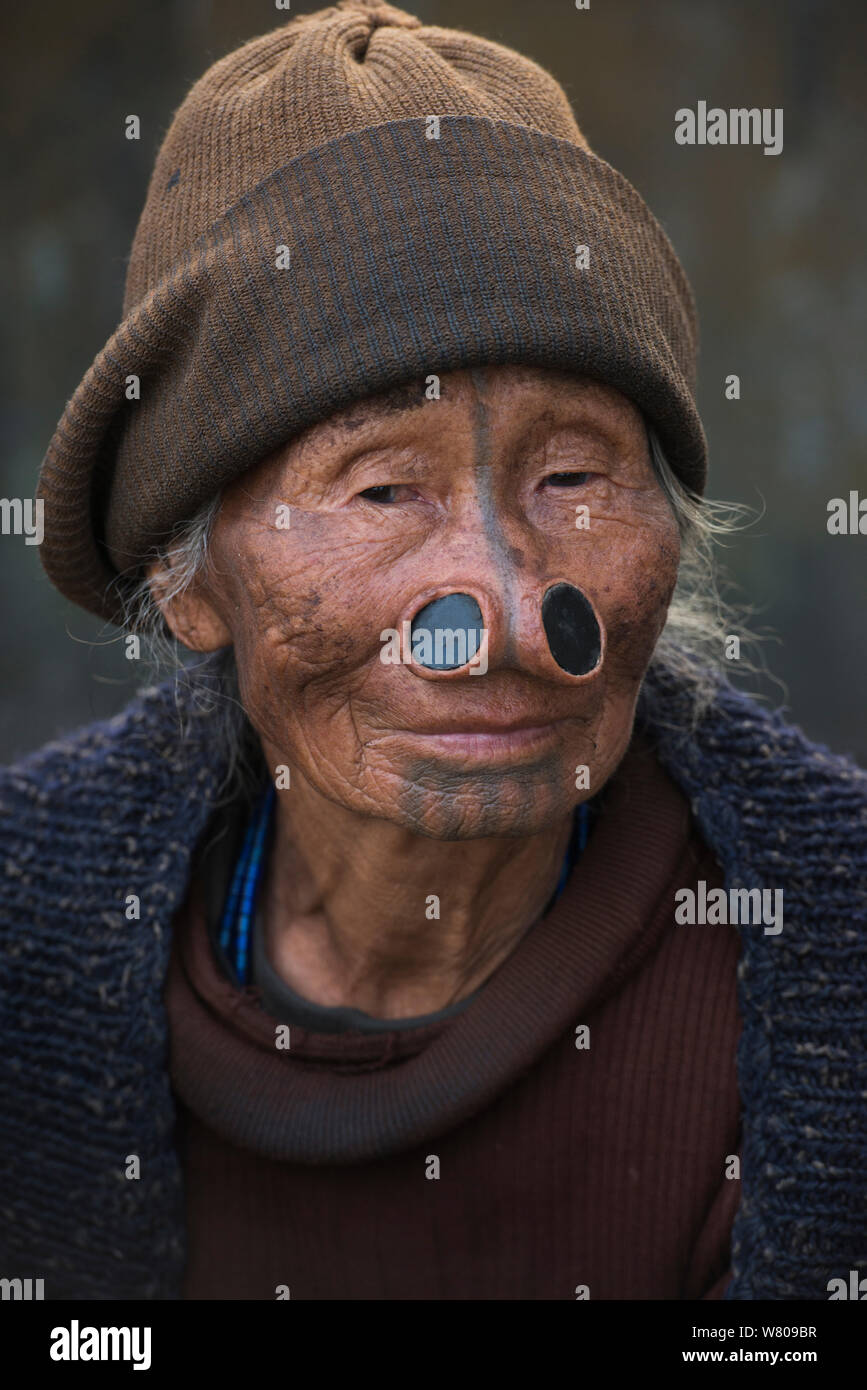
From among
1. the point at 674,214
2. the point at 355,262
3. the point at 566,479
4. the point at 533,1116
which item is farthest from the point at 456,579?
the point at 674,214

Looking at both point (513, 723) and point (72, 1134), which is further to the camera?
point (72, 1134)

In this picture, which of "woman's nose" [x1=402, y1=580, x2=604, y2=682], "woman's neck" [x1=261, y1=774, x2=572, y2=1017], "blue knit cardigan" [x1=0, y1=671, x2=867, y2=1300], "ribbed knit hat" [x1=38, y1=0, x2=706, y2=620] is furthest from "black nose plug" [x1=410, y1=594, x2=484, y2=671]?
"blue knit cardigan" [x1=0, y1=671, x2=867, y2=1300]

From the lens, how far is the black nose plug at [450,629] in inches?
70.1

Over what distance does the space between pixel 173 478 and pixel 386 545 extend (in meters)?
0.37

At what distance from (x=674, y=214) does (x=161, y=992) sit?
3.17 meters

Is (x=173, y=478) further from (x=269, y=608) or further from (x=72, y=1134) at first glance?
(x=72, y=1134)

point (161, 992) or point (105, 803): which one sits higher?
point (105, 803)

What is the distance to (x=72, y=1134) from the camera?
90.7 inches

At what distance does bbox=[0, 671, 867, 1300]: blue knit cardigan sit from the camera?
2.07m

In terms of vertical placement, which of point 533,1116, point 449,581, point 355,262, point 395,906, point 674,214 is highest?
point 674,214

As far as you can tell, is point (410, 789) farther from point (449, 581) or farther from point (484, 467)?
point (484, 467)

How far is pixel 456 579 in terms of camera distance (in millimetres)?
1791

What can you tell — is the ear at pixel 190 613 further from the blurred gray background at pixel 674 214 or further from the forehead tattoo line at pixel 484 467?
the blurred gray background at pixel 674 214

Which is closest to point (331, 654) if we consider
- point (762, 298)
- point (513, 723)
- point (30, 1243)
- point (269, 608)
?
point (269, 608)
